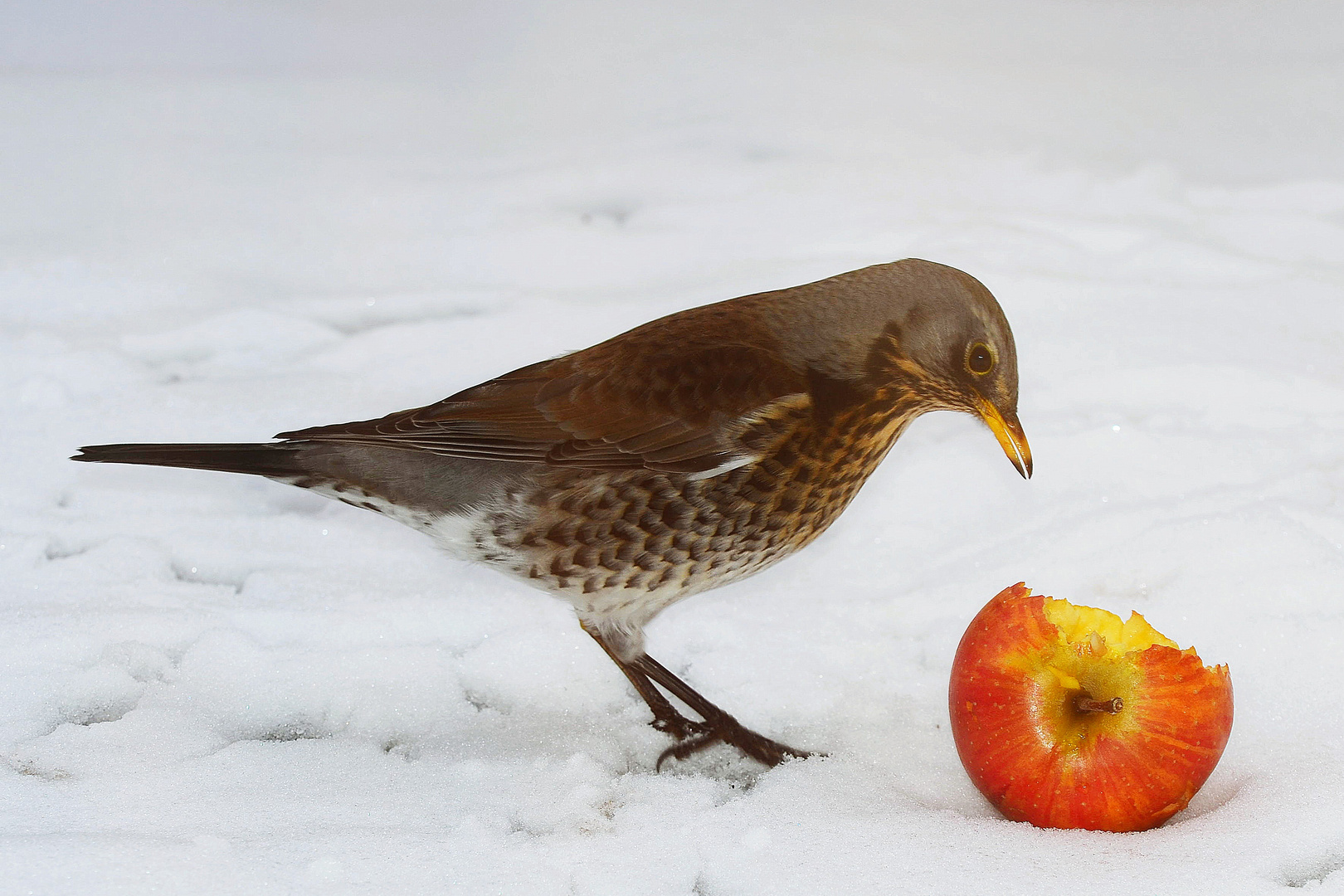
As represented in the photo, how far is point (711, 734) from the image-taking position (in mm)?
2920

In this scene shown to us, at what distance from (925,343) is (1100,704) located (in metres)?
0.85

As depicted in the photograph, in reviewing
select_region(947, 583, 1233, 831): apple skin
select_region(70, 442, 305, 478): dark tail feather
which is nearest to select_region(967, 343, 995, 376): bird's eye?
select_region(947, 583, 1233, 831): apple skin

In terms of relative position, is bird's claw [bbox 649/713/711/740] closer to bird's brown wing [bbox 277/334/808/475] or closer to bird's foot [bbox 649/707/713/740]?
bird's foot [bbox 649/707/713/740]

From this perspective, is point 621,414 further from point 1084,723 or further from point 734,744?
point 1084,723

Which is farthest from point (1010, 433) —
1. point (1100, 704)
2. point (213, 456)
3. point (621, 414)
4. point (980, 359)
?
point (213, 456)

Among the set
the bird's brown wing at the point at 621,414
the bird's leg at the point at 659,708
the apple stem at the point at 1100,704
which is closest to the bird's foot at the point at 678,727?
the bird's leg at the point at 659,708

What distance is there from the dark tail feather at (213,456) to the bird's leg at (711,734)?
3.24ft

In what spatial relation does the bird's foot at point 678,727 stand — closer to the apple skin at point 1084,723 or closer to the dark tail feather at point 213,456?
Answer: the apple skin at point 1084,723

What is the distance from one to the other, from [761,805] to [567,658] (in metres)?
0.82

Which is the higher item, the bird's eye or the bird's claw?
the bird's eye

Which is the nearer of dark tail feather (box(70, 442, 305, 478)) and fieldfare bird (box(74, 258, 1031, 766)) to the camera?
fieldfare bird (box(74, 258, 1031, 766))

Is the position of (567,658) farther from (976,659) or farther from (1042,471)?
(1042,471)

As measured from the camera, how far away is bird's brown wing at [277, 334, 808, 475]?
2658mm

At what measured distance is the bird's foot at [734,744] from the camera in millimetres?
2875
